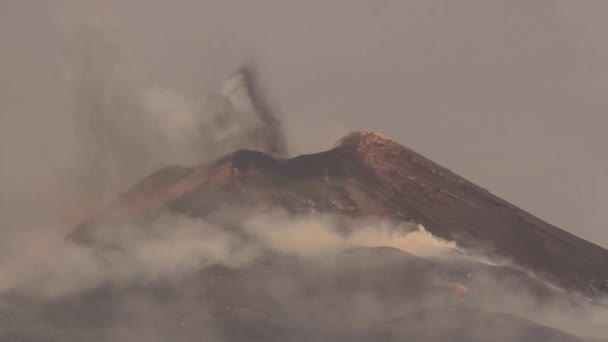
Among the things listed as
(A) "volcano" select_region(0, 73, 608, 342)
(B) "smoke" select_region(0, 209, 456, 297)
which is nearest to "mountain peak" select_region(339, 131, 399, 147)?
(A) "volcano" select_region(0, 73, 608, 342)

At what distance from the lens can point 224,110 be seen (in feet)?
123

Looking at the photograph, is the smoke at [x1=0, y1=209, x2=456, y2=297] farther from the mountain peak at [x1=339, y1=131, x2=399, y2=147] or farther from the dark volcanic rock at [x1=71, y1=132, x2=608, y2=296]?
the mountain peak at [x1=339, y1=131, x2=399, y2=147]

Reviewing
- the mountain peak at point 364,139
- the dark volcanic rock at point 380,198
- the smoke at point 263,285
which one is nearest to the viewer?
the smoke at point 263,285

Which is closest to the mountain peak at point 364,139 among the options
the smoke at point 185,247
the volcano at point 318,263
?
the volcano at point 318,263

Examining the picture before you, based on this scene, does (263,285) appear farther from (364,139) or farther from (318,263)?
(364,139)

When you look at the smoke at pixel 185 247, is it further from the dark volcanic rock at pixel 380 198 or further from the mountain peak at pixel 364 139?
the mountain peak at pixel 364 139

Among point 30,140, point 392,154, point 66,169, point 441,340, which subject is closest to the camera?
point 441,340

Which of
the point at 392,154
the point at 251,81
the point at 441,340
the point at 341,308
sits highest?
the point at 251,81

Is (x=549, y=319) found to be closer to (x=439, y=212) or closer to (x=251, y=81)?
(x=439, y=212)

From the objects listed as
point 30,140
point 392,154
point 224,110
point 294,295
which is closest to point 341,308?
point 294,295

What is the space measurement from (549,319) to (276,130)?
54.7 feet

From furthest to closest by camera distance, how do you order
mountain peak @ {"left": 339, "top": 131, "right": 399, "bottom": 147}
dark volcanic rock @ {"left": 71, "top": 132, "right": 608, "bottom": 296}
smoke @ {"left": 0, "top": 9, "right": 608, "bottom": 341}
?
1. mountain peak @ {"left": 339, "top": 131, "right": 399, "bottom": 147}
2. dark volcanic rock @ {"left": 71, "top": 132, "right": 608, "bottom": 296}
3. smoke @ {"left": 0, "top": 9, "right": 608, "bottom": 341}

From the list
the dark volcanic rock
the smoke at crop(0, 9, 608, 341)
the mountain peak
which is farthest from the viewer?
the mountain peak

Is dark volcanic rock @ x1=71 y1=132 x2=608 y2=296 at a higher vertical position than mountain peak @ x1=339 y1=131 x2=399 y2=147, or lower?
lower
